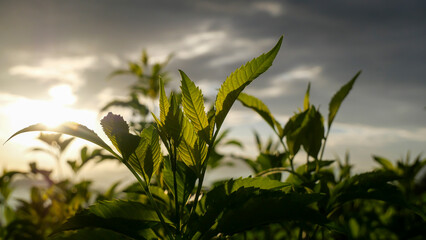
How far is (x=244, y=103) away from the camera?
1576 millimetres

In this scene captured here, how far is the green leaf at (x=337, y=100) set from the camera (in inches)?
60.0

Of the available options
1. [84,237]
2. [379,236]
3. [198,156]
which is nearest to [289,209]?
[198,156]

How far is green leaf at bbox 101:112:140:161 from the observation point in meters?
0.95

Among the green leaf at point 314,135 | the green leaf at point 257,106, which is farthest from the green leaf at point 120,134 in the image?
the green leaf at point 314,135

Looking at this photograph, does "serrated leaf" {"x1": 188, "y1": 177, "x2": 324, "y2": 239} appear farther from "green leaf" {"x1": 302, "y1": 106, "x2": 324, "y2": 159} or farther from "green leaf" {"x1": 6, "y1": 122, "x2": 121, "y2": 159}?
"green leaf" {"x1": 302, "y1": 106, "x2": 324, "y2": 159}

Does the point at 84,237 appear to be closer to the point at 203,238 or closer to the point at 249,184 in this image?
the point at 203,238

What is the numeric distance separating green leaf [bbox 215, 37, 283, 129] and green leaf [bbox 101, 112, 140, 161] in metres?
0.26

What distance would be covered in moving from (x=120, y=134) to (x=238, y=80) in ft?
1.25

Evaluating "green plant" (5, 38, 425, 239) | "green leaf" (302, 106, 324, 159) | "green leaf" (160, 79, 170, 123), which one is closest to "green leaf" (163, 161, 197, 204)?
"green plant" (5, 38, 425, 239)

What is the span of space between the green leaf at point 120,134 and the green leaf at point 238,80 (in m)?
0.26

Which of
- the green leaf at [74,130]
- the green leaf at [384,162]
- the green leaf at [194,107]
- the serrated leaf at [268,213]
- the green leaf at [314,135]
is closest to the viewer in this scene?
the serrated leaf at [268,213]

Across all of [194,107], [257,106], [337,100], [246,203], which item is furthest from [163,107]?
[337,100]

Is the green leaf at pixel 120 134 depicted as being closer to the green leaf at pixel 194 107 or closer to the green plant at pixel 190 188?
the green plant at pixel 190 188

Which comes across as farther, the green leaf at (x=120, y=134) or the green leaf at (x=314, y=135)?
the green leaf at (x=314, y=135)
